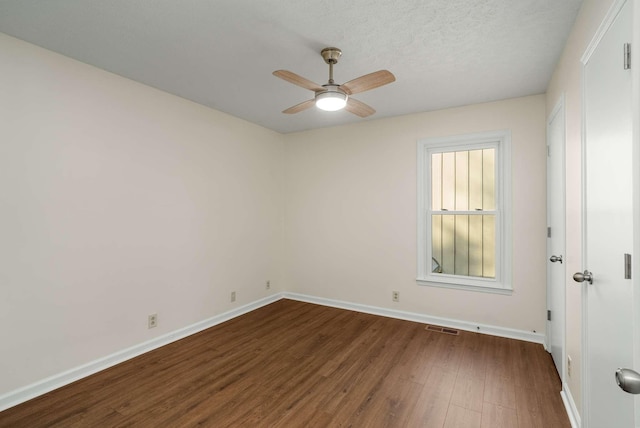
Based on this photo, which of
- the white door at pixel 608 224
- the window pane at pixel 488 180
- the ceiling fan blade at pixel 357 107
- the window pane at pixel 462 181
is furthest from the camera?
the window pane at pixel 462 181

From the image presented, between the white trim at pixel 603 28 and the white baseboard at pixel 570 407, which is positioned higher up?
the white trim at pixel 603 28

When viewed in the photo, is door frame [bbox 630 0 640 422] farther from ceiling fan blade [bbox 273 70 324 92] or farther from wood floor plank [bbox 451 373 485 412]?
ceiling fan blade [bbox 273 70 324 92]

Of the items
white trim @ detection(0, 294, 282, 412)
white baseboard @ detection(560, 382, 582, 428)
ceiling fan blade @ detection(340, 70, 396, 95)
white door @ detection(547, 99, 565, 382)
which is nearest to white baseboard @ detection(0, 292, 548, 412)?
white trim @ detection(0, 294, 282, 412)

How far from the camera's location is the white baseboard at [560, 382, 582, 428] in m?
1.94

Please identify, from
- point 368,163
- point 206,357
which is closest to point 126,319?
point 206,357

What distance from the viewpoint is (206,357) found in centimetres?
298

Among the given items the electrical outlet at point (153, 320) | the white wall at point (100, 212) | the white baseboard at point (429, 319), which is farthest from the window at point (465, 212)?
the electrical outlet at point (153, 320)

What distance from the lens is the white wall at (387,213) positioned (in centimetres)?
333

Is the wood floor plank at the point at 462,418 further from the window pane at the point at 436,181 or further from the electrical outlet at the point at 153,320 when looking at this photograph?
the electrical outlet at the point at 153,320

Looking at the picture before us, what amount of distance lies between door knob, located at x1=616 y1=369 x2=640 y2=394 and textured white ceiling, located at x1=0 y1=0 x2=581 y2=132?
1963mm

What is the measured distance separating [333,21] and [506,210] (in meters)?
2.73

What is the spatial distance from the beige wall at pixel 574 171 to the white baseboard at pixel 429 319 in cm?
125

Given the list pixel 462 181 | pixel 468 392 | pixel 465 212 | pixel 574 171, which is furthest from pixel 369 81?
pixel 468 392

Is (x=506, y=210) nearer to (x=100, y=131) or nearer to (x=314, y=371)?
(x=314, y=371)
